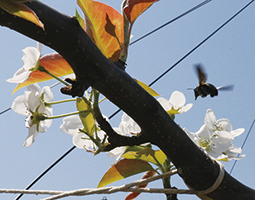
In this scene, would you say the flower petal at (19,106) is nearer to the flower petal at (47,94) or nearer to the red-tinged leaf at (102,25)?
the flower petal at (47,94)

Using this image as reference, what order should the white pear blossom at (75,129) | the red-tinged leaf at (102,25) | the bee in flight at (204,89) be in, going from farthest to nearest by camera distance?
the bee in flight at (204,89) → the white pear blossom at (75,129) → the red-tinged leaf at (102,25)

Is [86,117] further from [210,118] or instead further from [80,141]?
[210,118]

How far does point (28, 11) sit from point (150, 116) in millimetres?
210

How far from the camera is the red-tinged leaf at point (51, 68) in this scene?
1.26ft

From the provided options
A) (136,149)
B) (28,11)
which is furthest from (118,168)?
(28,11)

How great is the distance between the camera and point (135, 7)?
0.37m

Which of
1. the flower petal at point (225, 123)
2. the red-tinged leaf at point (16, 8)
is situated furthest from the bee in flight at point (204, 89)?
the red-tinged leaf at point (16, 8)

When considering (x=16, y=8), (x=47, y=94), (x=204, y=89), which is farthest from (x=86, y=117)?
(x=204, y=89)

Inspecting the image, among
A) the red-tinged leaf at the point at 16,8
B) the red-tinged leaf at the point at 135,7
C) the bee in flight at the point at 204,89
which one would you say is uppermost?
the red-tinged leaf at the point at 135,7

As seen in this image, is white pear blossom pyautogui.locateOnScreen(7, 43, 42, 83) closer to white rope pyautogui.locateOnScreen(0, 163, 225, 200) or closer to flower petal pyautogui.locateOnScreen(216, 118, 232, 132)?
white rope pyautogui.locateOnScreen(0, 163, 225, 200)

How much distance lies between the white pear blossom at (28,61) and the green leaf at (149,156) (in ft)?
0.62

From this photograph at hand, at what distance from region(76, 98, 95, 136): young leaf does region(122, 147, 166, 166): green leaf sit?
0.08 meters

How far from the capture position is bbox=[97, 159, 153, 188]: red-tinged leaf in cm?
46

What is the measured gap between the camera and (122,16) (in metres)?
0.38
